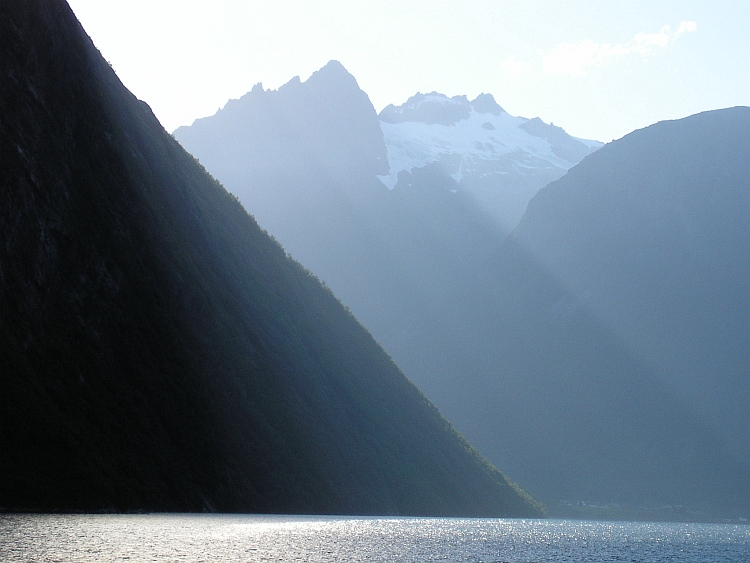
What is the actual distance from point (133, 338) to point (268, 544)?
2777 cm

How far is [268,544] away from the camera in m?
47.3

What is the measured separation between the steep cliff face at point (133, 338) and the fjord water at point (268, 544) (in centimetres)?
605

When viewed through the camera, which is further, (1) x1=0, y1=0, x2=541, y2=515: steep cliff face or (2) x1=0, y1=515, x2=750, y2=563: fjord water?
(1) x1=0, y1=0, x2=541, y2=515: steep cliff face

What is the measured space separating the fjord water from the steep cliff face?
19.9 feet

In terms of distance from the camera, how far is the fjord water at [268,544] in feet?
117

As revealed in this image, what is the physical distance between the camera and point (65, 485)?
52906 mm

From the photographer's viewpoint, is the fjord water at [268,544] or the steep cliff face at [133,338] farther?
the steep cliff face at [133,338]

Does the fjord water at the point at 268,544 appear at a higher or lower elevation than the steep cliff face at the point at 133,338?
lower

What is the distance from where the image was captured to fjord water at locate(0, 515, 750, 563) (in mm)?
35719

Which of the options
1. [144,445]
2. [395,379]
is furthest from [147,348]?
[395,379]

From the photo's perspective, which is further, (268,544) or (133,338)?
(133,338)

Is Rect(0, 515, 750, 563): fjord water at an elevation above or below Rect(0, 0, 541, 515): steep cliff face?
Result: below

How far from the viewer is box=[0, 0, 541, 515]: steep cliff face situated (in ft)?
181

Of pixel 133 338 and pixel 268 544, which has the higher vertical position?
pixel 133 338
